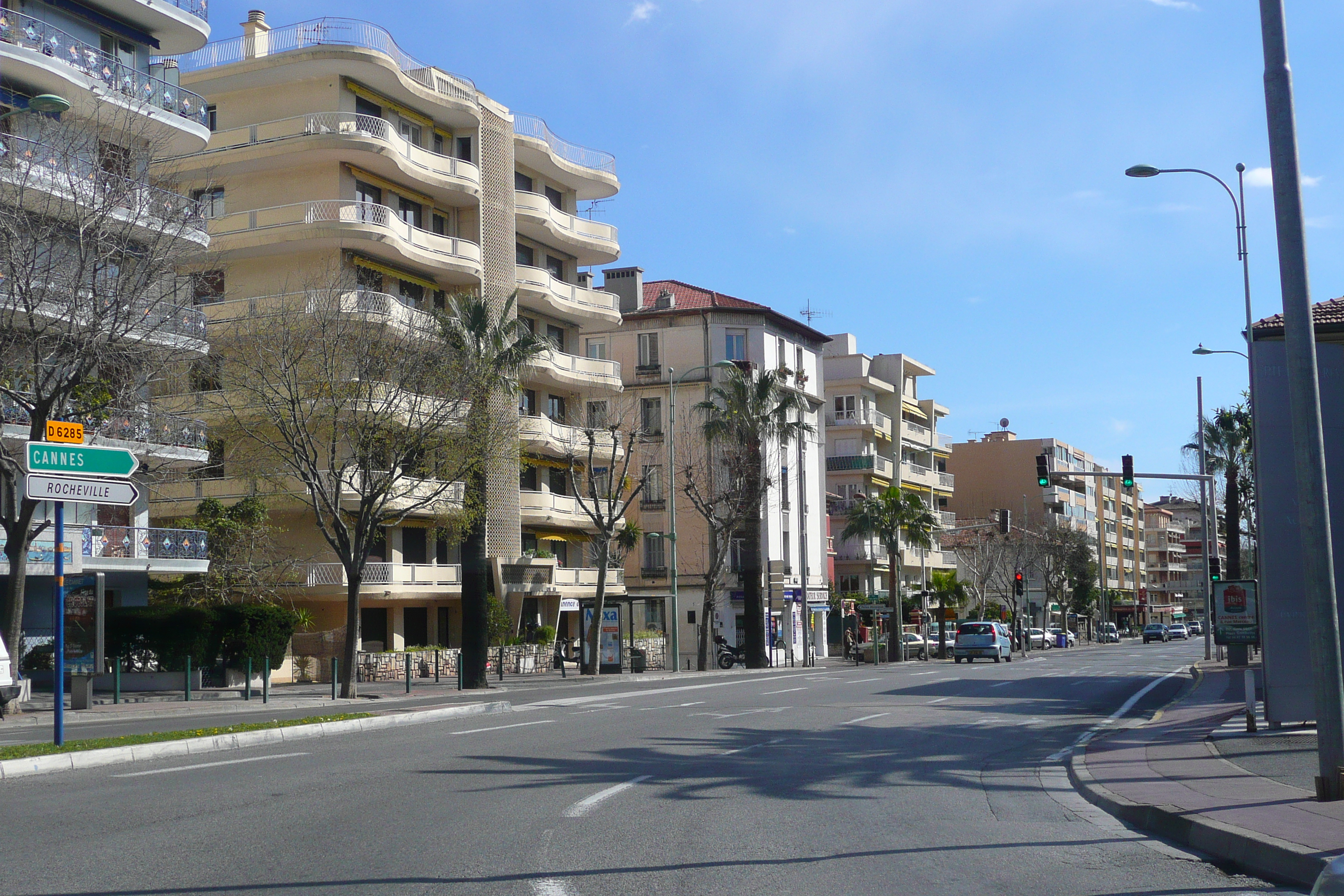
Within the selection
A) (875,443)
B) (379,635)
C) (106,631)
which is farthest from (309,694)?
(875,443)

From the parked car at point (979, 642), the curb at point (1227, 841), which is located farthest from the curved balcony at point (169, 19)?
the parked car at point (979, 642)

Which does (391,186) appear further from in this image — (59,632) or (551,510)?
(59,632)

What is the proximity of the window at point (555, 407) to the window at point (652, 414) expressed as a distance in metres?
7.90

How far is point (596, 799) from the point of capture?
1091 cm

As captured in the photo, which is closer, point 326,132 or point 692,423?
point 326,132

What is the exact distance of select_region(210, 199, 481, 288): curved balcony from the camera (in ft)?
136

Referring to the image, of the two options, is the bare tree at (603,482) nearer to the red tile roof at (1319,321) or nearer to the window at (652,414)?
the window at (652,414)

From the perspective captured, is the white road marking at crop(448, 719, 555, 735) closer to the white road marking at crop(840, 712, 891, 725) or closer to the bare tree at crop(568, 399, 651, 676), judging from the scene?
the white road marking at crop(840, 712, 891, 725)

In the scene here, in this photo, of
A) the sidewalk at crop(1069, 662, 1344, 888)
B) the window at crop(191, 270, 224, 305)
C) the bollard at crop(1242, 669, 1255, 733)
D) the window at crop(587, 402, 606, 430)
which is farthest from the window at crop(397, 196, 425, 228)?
the bollard at crop(1242, 669, 1255, 733)

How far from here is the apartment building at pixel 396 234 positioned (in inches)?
1641

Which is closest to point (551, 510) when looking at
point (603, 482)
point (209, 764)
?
point (603, 482)

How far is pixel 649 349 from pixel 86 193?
3974 cm

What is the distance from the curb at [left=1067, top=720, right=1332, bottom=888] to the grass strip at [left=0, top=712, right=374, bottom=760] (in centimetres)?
1098

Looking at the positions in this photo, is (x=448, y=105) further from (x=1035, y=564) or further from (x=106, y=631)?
(x=1035, y=564)
